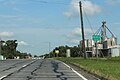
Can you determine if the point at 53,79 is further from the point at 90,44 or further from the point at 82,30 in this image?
the point at 90,44

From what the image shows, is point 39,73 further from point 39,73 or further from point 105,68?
point 105,68

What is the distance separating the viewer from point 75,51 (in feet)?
561

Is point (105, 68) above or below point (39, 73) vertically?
above

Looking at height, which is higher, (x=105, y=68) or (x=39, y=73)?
(x=105, y=68)

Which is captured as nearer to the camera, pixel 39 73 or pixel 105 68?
pixel 39 73

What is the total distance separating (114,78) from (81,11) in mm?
47721

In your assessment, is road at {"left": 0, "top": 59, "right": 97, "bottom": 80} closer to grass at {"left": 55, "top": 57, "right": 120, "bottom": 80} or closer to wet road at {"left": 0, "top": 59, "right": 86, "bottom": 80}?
wet road at {"left": 0, "top": 59, "right": 86, "bottom": 80}

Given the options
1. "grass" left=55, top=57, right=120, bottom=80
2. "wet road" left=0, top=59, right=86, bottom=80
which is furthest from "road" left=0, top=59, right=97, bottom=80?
"grass" left=55, top=57, right=120, bottom=80

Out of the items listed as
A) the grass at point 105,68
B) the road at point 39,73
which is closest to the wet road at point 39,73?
the road at point 39,73

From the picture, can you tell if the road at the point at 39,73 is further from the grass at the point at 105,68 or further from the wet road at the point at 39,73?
the grass at the point at 105,68

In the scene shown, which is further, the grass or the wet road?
the wet road

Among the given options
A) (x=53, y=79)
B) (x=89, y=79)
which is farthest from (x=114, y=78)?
(x=53, y=79)

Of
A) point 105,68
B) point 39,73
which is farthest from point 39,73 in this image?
point 105,68

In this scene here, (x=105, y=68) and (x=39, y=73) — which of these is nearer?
(x=39, y=73)
